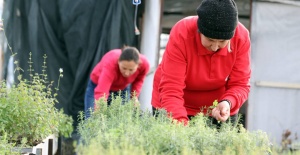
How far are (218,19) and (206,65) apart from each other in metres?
0.42

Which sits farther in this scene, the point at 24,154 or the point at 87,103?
the point at 87,103

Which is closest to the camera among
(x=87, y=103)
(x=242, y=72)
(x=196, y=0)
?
(x=242, y=72)

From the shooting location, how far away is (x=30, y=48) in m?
10.6

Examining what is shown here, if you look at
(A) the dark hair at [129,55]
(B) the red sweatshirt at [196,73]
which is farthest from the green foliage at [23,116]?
(A) the dark hair at [129,55]

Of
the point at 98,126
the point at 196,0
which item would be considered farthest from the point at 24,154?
the point at 196,0

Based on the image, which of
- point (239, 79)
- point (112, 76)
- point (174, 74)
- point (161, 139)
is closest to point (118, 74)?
point (112, 76)

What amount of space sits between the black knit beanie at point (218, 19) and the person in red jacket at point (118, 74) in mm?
3339

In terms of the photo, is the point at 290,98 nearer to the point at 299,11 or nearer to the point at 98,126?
the point at 299,11

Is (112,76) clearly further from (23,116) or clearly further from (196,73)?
(196,73)

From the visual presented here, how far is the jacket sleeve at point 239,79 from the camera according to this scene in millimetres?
5505

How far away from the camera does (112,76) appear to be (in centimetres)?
888

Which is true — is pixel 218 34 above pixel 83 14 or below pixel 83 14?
below

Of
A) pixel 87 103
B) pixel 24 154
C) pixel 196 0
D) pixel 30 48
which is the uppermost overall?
pixel 196 0

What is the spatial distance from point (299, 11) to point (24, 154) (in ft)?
19.5
